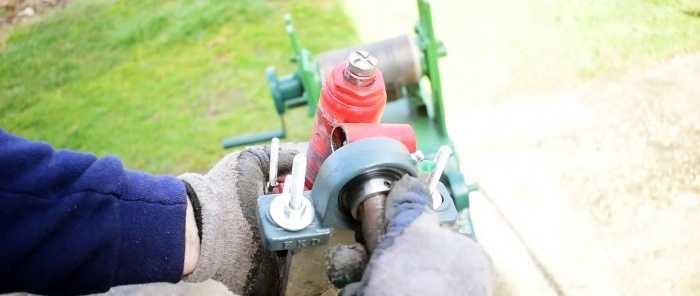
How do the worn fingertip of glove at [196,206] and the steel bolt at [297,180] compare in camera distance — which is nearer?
the steel bolt at [297,180]

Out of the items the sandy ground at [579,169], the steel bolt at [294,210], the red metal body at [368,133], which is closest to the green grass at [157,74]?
the sandy ground at [579,169]

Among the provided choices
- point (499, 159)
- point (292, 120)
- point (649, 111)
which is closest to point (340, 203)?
point (499, 159)

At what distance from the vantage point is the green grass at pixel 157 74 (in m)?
2.67

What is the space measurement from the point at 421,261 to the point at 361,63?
434 mm

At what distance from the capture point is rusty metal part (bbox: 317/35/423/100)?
175 cm

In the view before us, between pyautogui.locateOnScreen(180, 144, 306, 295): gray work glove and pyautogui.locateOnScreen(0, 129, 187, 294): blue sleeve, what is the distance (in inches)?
3.7

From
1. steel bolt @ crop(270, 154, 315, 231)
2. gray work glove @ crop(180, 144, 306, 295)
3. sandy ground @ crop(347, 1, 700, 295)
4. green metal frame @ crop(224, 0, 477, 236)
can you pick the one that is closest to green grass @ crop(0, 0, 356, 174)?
green metal frame @ crop(224, 0, 477, 236)

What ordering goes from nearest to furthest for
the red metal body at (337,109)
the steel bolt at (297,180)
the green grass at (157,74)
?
the steel bolt at (297,180) → the red metal body at (337,109) → the green grass at (157,74)

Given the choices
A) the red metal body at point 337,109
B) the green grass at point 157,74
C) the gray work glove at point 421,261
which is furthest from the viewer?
the green grass at point 157,74

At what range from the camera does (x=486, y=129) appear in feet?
7.48

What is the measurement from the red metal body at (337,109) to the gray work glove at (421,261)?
0.31 metres

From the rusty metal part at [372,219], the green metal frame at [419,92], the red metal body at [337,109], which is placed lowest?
the green metal frame at [419,92]

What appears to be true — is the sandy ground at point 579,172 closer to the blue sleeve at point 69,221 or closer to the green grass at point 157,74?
the blue sleeve at point 69,221

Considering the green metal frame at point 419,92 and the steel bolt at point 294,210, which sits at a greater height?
the steel bolt at point 294,210
